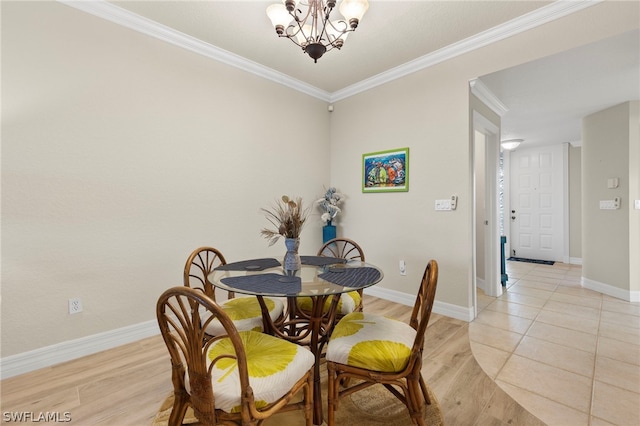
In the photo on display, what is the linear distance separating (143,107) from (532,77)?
3.71 m

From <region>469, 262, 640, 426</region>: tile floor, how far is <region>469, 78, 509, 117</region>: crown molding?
2353 mm

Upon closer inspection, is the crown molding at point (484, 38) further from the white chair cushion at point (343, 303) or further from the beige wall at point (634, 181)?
the white chair cushion at point (343, 303)

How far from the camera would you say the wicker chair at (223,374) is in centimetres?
100

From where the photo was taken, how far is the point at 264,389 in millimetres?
1090

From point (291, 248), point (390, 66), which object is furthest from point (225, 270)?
point (390, 66)

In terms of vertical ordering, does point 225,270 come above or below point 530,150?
below

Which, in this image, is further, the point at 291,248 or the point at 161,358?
the point at 161,358

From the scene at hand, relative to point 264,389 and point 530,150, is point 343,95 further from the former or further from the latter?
point 530,150

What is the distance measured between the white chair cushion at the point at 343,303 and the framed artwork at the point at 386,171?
1.71 metres

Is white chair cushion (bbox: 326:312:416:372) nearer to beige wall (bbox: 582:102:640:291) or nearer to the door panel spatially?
beige wall (bbox: 582:102:640:291)

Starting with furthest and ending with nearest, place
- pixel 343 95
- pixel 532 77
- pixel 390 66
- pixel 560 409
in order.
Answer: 1. pixel 343 95
2. pixel 390 66
3. pixel 532 77
4. pixel 560 409

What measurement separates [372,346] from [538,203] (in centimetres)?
652

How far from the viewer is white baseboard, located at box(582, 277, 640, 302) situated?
3.46 m

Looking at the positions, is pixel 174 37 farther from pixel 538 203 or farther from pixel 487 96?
pixel 538 203
